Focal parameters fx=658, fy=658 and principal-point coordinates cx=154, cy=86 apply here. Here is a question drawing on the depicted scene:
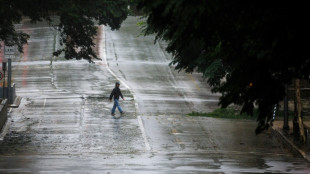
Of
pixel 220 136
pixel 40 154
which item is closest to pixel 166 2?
pixel 40 154

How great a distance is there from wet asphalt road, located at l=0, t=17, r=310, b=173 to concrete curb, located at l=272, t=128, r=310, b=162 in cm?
30

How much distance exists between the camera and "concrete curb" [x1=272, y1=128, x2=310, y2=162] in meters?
20.9

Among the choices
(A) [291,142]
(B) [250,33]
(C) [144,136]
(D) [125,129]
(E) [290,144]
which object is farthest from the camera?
(D) [125,129]

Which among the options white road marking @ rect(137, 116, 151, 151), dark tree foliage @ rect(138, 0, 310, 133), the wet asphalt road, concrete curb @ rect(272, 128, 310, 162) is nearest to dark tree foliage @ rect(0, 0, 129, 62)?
the wet asphalt road

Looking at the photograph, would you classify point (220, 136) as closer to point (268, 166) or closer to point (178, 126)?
point (178, 126)

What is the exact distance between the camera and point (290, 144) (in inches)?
896

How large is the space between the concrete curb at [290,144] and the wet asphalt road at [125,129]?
296 millimetres

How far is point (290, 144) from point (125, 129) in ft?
22.1

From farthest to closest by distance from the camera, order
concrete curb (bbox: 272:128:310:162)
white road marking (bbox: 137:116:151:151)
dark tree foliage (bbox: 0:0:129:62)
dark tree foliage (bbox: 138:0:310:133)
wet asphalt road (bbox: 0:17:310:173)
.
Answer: white road marking (bbox: 137:116:151:151) < concrete curb (bbox: 272:128:310:162) < dark tree foliage (bbox: 0:0:129:62) < wet asphalt road (bbox: 0:17:310:173) < dark tree foliage (bbox: 138:0:310:133)

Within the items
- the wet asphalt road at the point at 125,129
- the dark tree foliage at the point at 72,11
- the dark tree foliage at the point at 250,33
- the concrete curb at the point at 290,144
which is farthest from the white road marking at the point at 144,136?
the dark tree foliage at the point at 250,33

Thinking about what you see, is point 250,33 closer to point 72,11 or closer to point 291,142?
point 72,11

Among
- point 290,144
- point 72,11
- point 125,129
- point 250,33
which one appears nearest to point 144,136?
point 125,129

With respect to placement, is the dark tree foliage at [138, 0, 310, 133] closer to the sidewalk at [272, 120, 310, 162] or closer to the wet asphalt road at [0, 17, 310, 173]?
the wet asphalt road at [0, 17, 310, 173]

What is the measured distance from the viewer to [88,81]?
4069 centimetres
